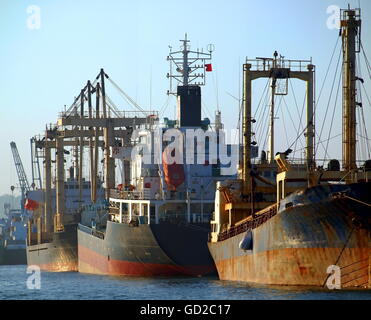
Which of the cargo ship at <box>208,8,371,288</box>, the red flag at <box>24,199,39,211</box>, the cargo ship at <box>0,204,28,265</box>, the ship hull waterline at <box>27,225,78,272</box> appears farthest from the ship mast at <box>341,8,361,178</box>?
the cargo ship at <box>0,204,28,265</box>

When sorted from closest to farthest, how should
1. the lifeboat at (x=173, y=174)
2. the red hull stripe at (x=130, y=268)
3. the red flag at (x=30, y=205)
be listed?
the red hull stripe at (x=130, y=268) → the lifeboat at (x=173, y=174) → the red flag at (x=30, y=205)

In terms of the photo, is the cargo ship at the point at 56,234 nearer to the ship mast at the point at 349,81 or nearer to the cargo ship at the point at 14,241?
the cargo ship at the point at 14,241

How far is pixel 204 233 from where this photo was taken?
6384 centimetres

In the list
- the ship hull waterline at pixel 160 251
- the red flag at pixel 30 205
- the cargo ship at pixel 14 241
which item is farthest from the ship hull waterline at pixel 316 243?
the cargo ship at pixel 14 241

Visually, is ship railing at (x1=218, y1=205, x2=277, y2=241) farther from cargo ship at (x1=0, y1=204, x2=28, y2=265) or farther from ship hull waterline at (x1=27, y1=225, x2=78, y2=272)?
cargo ship at (x1=0, y1=204, x2=28, y2=265)

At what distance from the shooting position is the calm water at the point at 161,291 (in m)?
41.6

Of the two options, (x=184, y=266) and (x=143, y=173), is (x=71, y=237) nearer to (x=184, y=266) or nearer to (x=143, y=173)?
(x=143, y=173)

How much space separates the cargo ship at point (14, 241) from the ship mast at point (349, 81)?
97146 millimetres

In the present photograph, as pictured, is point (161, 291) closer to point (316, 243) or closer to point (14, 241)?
point (316, 243)

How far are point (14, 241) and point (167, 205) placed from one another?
297ft

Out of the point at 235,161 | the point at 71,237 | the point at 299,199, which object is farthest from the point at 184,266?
the point at 71,237

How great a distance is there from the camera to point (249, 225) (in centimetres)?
5147

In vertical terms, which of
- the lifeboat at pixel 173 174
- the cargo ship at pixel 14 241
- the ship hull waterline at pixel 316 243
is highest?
the lifeboat at pixel 173 174

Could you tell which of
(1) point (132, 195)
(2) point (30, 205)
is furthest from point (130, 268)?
(2) point (30, 205)
